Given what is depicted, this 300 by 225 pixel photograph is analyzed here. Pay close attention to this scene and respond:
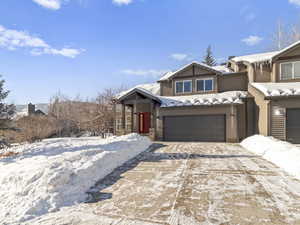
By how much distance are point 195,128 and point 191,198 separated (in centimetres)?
1114

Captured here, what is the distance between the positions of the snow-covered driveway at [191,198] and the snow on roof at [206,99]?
7.96 metres

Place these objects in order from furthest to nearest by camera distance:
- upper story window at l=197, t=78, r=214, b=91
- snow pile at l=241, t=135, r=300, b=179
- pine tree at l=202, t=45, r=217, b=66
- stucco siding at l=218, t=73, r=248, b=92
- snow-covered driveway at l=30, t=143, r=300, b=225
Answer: pine tree at l=202, t=45, r=217, b=66
upper story window at l=197, t=78, r=214, b=91
stucco siding at l=218, t=73, r=248, b=92
snow pile at l=241, t=135, r=300, b=179
snow-covered driveway at l=30, t=143, r=300, b=225

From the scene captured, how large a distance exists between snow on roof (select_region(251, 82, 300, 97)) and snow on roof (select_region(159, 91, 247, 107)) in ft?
4.81

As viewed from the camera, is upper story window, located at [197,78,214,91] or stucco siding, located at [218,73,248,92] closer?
stucco siding, located at [218,73,248,92]

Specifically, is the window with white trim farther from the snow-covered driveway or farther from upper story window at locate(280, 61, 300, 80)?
the snow-covered driveway

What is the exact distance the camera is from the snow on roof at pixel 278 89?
11.6 metres

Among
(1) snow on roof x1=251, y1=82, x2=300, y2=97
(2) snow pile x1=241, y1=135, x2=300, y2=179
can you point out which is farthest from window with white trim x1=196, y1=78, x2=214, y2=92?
(2) snow pile x1=241, y1=135, x2=300, y2=179

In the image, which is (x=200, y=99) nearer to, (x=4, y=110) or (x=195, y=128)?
(x=195, y=128)

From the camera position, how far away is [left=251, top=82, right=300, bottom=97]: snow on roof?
38.1ft

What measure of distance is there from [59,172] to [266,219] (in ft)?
16.0

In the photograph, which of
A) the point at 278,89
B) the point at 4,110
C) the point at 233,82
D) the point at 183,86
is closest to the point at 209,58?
the point at 233,82

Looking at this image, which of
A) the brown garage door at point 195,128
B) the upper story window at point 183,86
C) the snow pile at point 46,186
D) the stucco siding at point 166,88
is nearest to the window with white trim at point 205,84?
the upper story window at point 183,86

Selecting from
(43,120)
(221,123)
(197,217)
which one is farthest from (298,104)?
(43,120)

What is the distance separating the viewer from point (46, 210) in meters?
3.67
